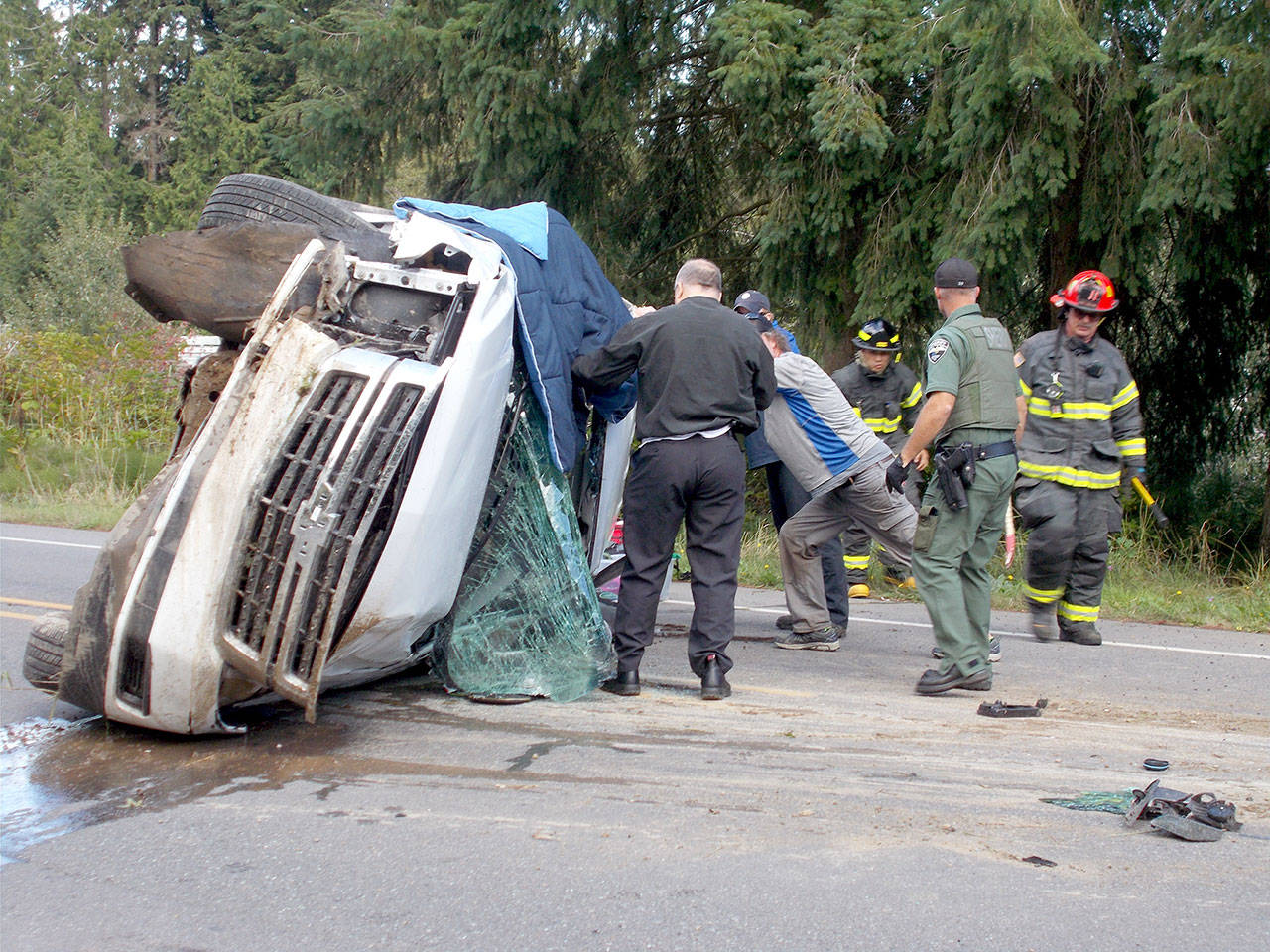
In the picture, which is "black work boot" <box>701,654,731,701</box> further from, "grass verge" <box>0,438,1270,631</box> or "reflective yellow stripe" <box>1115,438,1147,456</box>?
"grass verge" <box>0,438,1270,631</box>

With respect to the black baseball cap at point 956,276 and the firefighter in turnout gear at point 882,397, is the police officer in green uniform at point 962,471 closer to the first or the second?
the black baseball cap at point 956,276

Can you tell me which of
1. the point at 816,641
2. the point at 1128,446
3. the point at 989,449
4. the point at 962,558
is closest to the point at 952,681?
the point at 962,558

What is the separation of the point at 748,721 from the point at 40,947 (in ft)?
8.52

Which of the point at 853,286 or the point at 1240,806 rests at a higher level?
the point at 853,286

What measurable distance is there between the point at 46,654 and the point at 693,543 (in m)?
2.61

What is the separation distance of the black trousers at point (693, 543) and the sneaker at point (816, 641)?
4.48ft

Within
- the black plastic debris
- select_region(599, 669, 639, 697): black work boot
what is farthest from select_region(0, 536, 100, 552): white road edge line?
the black plastic debris

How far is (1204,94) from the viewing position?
844cm

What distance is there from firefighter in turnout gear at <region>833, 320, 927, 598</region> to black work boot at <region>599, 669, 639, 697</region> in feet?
12.3

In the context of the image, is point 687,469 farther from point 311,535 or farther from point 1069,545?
point 1069,545

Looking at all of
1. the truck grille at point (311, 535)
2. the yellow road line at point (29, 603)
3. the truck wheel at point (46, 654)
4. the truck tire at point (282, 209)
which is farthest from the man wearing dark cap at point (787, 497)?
the yellow road line at point (29, 603)

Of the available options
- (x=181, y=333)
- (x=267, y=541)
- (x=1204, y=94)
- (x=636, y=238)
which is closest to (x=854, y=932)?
(x=267, y=541)

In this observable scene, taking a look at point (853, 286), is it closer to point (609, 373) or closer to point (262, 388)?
point (609, 373)

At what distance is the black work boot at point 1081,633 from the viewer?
659 centimetres
